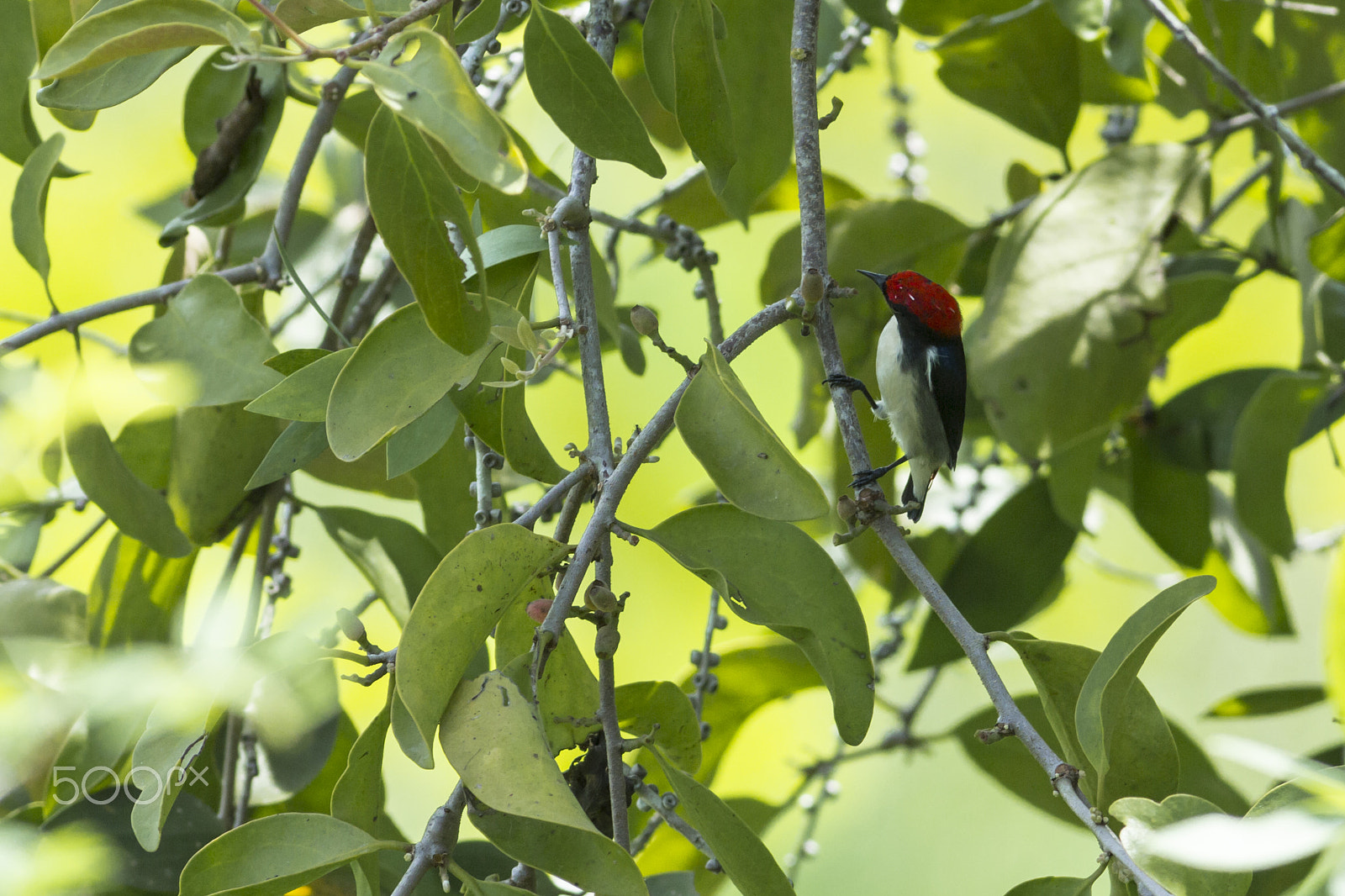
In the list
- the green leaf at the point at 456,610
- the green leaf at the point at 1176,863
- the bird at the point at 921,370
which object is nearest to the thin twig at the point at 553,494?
the green leaf at the point at 456,610

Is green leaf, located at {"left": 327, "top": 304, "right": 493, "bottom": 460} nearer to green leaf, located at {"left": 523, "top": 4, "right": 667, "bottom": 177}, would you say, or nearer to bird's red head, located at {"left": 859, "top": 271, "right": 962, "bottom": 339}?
green leaf, located at {"left": 523, "top": 4, "right": 667, "bottom": 177}

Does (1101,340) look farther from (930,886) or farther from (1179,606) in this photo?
(930,886)

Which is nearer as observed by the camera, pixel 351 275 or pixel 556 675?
pixel 556 675

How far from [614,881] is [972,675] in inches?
38.6

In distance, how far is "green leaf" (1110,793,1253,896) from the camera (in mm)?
341

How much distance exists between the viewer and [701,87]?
1.49 feet

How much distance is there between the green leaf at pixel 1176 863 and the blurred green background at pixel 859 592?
700mm

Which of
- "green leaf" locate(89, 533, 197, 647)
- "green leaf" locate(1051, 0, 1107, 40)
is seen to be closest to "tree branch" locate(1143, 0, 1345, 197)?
"green leaf" locate(1051, 0, 1107, 40)

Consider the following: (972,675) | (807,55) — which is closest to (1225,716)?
(972,675)

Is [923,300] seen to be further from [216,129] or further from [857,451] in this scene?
[216,129]

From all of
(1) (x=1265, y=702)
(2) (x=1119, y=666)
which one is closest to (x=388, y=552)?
(2) (x=1119, y=666)

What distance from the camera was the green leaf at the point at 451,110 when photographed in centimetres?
28

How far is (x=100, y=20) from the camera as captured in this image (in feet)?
1.03

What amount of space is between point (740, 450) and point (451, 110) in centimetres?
15
